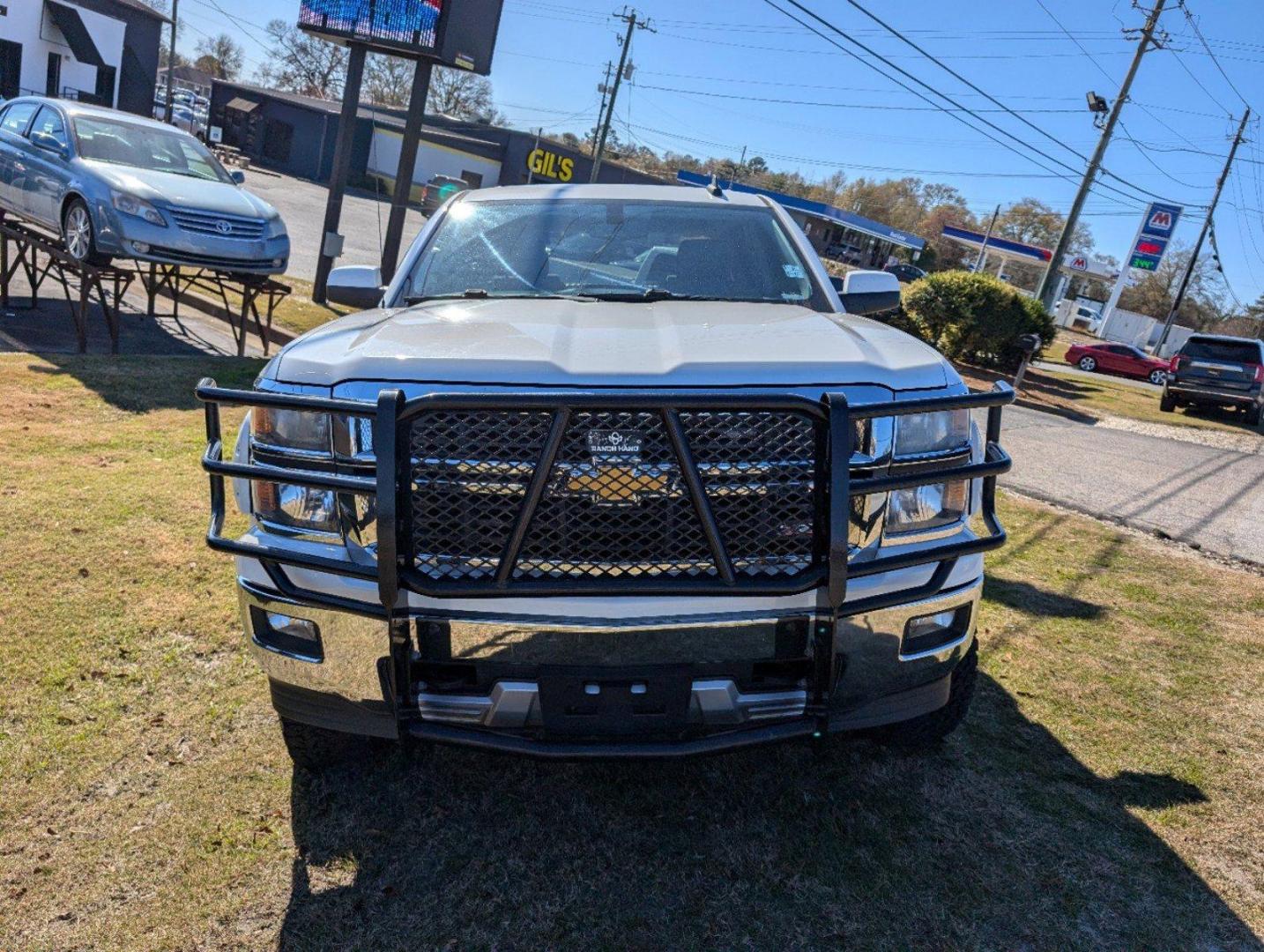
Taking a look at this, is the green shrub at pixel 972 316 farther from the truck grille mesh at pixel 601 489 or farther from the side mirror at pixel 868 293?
the truck grille mesh at pixel 601 489

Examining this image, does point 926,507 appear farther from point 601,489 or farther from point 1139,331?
point 1139,331

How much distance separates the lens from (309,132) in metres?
48.6

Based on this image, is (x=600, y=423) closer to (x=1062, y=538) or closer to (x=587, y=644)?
(x=587, y=644)

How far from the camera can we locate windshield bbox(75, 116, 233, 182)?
9812mm

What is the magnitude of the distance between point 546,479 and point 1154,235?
44.0 metres

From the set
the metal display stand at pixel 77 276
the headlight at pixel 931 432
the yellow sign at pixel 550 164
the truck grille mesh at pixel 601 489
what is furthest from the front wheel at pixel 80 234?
the yellow sign at pixel 550 164

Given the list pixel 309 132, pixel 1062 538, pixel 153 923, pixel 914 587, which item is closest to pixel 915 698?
pixel 914 587

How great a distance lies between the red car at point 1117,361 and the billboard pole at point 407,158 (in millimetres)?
25259

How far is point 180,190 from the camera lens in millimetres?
9422

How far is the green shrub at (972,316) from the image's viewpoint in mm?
16828

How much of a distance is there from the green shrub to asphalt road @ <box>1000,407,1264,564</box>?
13.5 feet

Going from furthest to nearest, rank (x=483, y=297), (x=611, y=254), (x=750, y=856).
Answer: (x=611, y=254), (x=483, y=297), (x=750, y=856)

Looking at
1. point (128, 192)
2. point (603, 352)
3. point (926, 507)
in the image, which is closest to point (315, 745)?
point (603, 352)

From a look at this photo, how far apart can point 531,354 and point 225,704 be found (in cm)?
190
